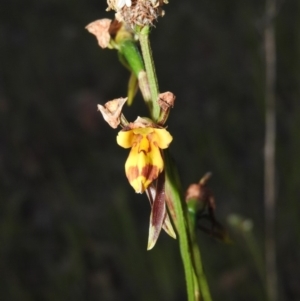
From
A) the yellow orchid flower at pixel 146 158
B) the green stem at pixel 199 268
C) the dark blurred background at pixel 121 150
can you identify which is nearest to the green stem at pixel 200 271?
the green stem at pixel 199 268

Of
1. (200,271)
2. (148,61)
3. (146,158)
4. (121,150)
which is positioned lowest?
(200,271)

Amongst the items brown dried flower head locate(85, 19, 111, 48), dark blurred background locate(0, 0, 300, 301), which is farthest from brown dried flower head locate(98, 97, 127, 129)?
dark blurred background locate(0, 0, 300, 301)

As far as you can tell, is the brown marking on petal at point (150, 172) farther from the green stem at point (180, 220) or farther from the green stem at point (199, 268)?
the green stem at point (199, 268)

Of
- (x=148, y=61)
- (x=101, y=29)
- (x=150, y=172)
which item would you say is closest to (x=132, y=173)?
(x=150, y=172)

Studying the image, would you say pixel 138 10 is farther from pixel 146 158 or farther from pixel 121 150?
pixel 121 150

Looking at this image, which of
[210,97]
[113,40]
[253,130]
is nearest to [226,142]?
[253,130]

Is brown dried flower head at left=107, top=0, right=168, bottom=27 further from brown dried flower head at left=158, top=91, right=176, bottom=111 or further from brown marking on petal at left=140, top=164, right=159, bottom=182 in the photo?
brown marking on petal at left=140, top=164, right=159, bottom=182

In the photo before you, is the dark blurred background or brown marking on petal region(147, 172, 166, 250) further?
the dark blurred background
